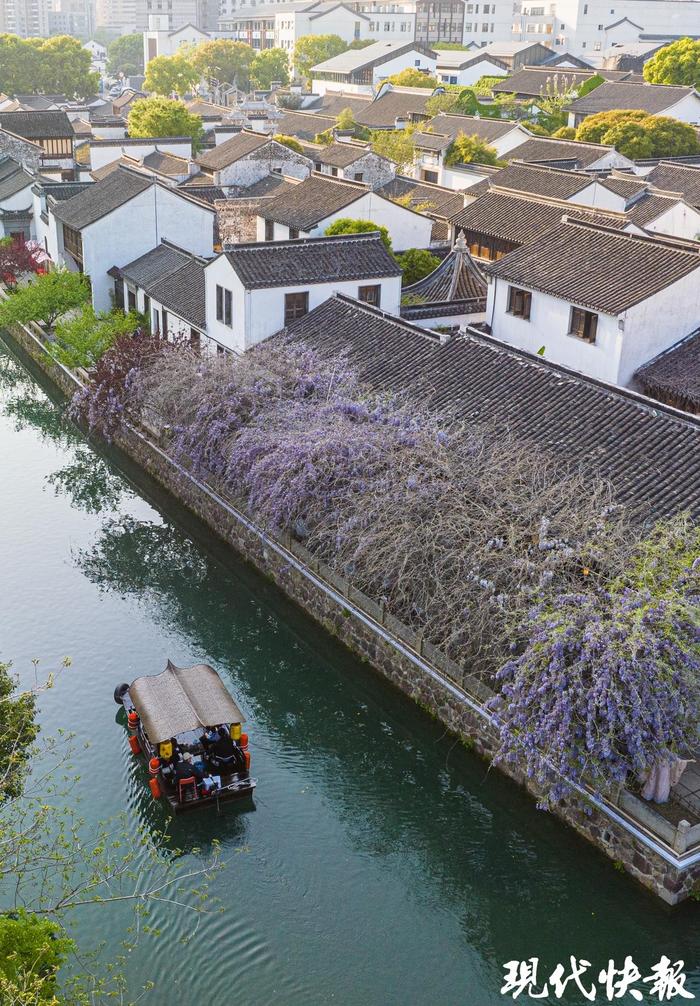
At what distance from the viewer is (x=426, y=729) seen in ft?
68.1

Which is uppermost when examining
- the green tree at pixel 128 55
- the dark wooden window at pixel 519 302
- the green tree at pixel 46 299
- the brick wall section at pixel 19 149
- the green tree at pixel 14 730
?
the dark wooden window at pixel 519 302

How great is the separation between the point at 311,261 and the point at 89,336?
8.23 m

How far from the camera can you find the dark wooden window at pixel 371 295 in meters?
34.8

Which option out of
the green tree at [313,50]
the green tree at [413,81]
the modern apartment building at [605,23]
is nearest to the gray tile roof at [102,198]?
the green tree at [413,81]

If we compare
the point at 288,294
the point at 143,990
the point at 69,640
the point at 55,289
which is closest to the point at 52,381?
the point at 55,289

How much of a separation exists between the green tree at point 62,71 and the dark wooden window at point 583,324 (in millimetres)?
110617

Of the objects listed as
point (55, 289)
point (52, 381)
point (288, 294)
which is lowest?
point (52, 381)

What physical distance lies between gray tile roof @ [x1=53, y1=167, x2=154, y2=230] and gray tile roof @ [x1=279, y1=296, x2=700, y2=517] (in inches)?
617

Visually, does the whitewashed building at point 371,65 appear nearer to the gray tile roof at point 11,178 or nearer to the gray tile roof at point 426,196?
the gray tile roof at point 11,178

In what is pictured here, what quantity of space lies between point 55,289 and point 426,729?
27.8 metres

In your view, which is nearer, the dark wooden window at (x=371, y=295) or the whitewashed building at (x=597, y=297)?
the whitewashed building at (x=597, y=297)

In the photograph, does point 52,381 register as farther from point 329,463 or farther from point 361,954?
point 361,954

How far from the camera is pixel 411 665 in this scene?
2102 centimetres

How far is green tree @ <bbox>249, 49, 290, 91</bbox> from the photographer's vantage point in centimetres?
12912
